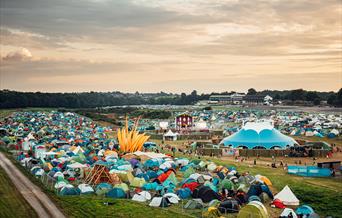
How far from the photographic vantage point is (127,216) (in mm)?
23906

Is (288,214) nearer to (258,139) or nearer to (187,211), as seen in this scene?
(187,211)

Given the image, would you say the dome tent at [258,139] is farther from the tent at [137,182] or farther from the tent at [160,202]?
the tent at [160,202]

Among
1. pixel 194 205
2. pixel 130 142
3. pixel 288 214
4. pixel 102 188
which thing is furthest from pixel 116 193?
pixel 130 142

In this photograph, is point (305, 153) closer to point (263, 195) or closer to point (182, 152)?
point (182, 152)

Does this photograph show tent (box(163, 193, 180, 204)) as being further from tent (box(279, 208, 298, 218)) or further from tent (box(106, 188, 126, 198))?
tent (box(279, 208, 298, 218))

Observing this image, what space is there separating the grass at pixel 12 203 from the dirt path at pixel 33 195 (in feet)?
1.12

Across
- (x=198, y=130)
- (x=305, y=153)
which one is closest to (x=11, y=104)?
(x=198, y=130)

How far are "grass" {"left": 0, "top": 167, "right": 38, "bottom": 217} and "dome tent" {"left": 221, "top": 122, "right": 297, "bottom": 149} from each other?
27985mm

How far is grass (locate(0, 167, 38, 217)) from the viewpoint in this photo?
2375 cm

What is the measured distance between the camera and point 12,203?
85.5ft

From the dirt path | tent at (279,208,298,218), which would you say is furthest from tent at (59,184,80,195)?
tent at (279,208,298,218)

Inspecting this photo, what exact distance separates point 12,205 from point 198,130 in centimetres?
5035

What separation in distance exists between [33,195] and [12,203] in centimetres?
215

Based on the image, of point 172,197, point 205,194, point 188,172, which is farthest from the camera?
point 188,172
